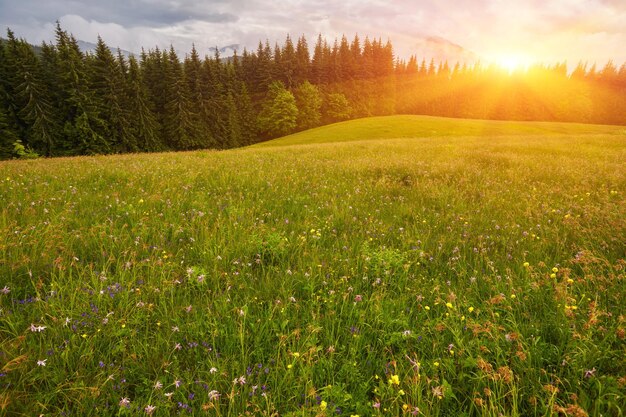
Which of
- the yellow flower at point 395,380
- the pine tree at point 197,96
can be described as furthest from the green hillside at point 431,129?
the yellow flower at point 395,380

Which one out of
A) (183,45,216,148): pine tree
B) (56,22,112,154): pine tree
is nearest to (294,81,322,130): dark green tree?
(183,45,216,148): pine tree

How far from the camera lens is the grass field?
2.08 metres

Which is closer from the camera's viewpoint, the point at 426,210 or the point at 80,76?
the point at 426,210

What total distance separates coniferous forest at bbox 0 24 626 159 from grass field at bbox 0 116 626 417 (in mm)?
A: 39373

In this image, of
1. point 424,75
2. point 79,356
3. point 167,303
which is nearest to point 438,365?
point 167,303

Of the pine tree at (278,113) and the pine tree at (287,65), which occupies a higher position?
the pine tree at (287,65)

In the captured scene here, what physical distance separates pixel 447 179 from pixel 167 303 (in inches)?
318

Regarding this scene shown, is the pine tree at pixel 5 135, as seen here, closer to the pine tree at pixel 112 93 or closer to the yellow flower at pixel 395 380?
the pine tree at pixel 112 93

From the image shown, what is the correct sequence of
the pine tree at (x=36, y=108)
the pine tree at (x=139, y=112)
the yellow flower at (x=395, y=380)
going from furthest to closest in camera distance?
the pine tree at (x=139, y=112), the pine tree at (x=36, y=108), the yellow flower at (x=395, y=380)

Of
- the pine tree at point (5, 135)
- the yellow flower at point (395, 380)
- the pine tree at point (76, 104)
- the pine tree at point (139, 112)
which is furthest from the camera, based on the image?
the pine tree at point (139, 112)

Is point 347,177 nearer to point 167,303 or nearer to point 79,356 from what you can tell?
point 167,303

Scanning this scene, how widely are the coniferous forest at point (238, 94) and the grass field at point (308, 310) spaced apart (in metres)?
39.4

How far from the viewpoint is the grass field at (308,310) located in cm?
208

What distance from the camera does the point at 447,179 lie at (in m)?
8.80
